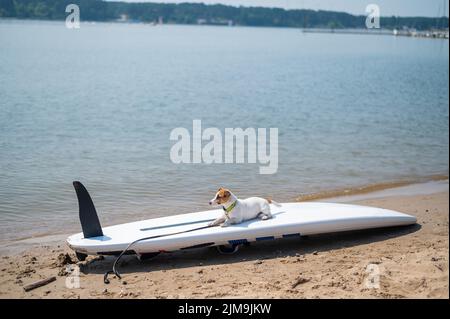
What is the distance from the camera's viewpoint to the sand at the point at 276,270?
223 inches

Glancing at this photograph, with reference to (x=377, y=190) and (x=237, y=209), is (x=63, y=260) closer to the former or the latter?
(x=237, y=209)

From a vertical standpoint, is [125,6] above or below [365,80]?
above

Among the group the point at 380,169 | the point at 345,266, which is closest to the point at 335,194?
the point at 380,169

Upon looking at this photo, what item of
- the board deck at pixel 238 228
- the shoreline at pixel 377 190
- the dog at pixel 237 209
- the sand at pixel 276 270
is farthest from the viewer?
the shoreline at pixel 377 190

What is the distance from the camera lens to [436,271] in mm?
5551

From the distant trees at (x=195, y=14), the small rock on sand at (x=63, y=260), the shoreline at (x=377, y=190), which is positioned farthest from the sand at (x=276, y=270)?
the distant trees at (x=195, y=14)

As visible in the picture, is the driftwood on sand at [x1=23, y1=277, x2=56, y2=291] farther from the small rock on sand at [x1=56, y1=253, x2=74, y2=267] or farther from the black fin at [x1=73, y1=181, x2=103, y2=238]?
the black fin at [x1=73, y1=181, x2=103, y2=238]

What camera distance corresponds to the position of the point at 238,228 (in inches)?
280

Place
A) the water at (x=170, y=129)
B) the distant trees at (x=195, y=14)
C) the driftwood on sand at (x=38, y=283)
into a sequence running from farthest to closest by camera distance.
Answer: the distant trees at (x=195, y=14), the water at (x=170, y=129), the driftwood on sand at (x=38, y=283)

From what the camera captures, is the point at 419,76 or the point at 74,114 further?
the point at 419,76

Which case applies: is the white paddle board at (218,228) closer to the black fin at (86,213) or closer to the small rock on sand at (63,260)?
the black fin at (86,213)

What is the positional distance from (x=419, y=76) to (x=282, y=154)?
2388 cm

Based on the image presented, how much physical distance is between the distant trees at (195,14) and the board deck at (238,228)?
14.0m
